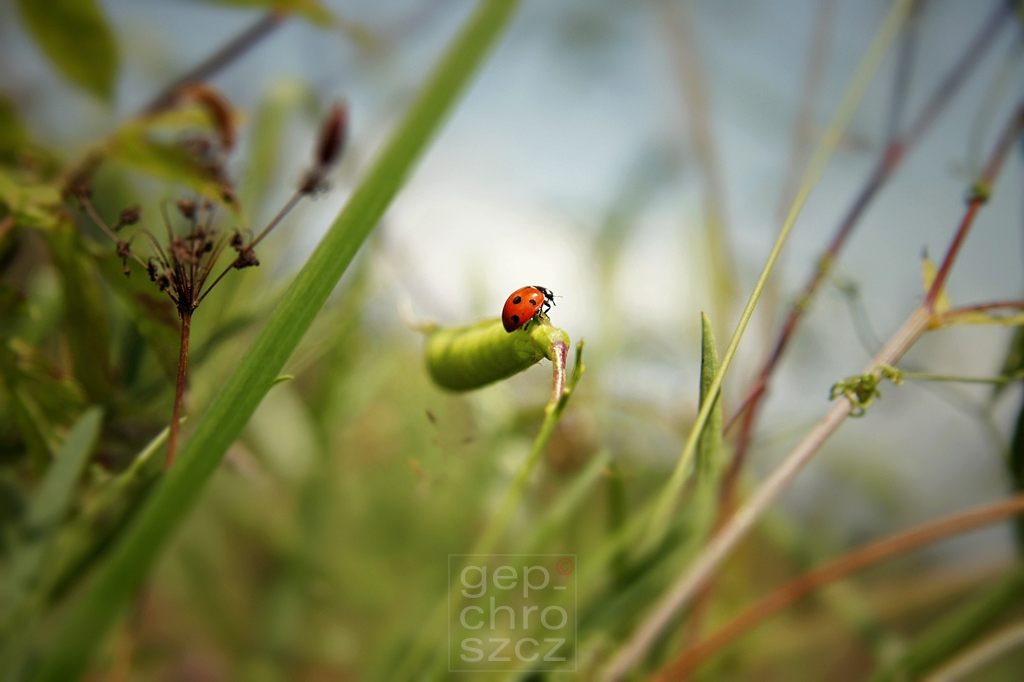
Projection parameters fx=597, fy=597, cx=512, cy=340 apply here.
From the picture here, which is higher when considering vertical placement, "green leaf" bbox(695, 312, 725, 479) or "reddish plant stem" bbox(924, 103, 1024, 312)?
"reddish plant stem" bbox(924, 103, 1024, 312)

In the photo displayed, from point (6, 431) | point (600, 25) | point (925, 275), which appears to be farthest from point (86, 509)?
point (600, 25)

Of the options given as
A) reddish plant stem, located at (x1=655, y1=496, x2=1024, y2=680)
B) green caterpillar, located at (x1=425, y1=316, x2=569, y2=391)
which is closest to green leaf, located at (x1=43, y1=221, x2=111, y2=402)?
green caterpillar, located at (x1=425, y1=316, x2=569, y2=391)

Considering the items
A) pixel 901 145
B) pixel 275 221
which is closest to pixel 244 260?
pixel 275 221

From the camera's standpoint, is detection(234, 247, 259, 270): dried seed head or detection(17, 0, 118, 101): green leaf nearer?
detection(234, 247, 259, 270): dried seed head

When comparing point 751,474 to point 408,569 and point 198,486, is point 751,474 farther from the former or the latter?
point 198,486

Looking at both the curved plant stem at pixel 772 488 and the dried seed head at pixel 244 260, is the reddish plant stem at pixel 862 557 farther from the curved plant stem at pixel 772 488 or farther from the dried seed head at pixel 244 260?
the dried seed head at pixel 244 260

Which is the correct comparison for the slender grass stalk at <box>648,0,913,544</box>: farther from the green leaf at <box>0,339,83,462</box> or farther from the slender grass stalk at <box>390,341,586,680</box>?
the green leaf at <box>0,339,83,462</box>

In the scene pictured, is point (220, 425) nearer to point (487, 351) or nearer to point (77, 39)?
point (487, 351)
